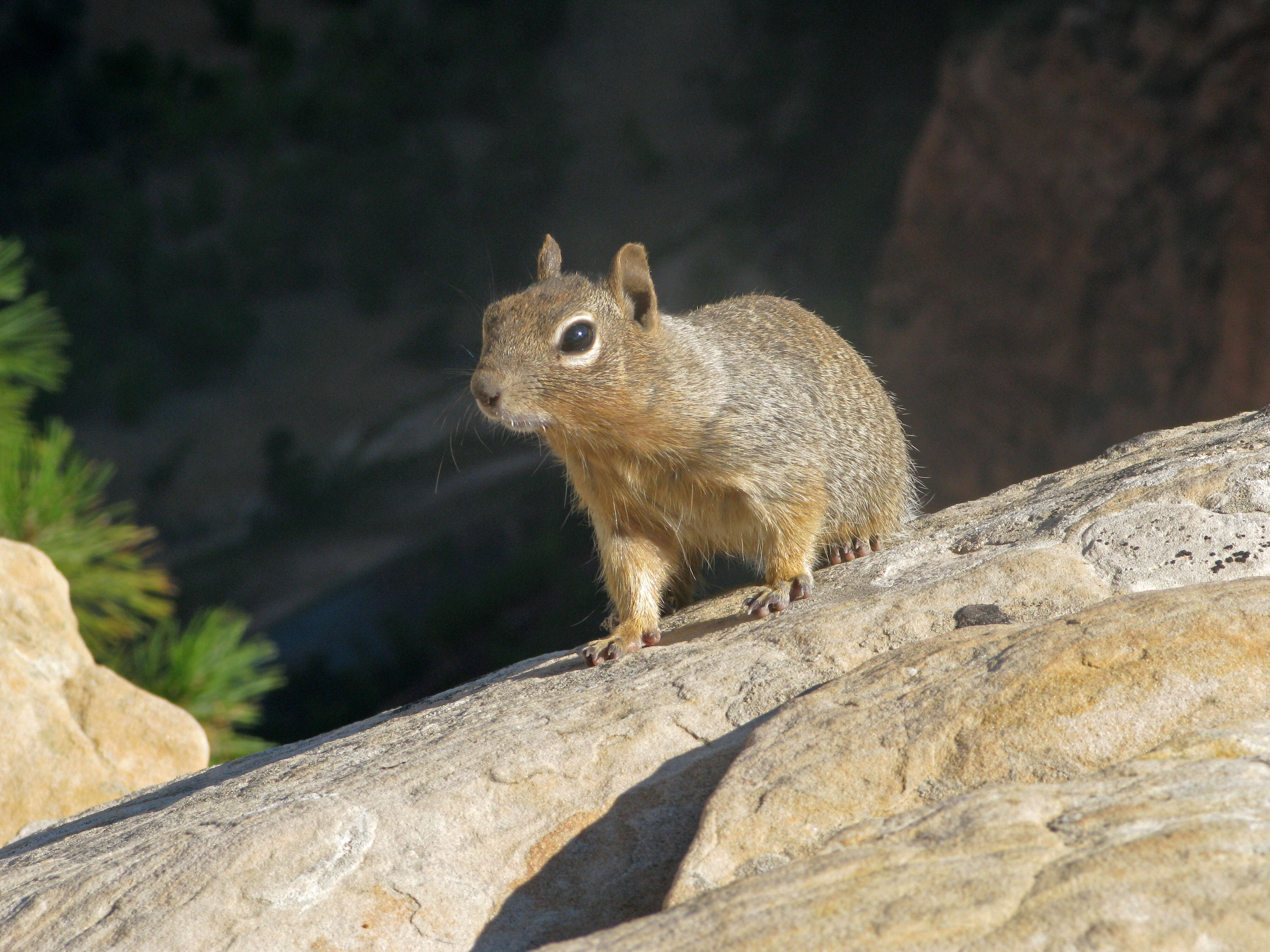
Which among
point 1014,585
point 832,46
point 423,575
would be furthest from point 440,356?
point 1014,585

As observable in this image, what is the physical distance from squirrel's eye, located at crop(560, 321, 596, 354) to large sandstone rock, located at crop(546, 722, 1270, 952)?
2.40 meters

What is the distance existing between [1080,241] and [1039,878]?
1034cm

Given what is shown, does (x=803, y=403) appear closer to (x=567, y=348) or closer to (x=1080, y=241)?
(x=567, y=348)

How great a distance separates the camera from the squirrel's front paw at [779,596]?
412 cm

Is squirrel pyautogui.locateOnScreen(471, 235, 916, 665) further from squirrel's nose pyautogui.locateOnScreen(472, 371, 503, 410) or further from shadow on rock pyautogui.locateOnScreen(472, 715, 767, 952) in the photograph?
shadow on rock pyautogui.locateOnScreen(472, 715, 767, 952)

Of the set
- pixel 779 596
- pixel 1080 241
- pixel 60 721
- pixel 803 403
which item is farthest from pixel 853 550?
pixel 1080 241

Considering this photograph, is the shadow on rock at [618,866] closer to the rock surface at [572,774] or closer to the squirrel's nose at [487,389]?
the rock surface at [572,774]

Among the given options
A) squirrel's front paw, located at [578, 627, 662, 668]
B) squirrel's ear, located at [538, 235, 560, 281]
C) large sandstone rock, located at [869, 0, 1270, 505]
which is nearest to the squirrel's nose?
squirrel's front paw, located at [578, 627, 662, 668]

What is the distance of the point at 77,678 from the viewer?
475 centimetres

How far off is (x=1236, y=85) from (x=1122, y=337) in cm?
227

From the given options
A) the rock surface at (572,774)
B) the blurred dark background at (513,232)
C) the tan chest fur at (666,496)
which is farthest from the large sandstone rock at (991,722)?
the blurred dark background at (513,232)

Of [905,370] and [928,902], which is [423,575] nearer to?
[905,370]

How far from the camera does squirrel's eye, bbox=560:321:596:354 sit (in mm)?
4285

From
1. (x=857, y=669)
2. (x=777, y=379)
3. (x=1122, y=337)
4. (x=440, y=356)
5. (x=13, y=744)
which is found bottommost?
(x=857, y=669)
